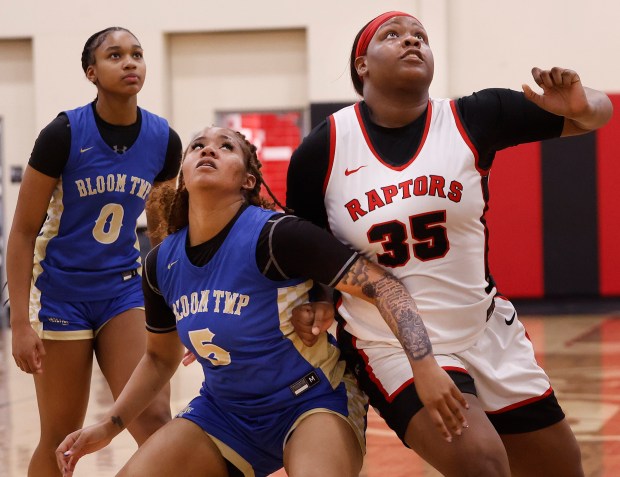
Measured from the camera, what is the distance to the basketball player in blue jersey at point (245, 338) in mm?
2799

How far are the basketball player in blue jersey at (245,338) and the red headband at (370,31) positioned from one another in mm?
491

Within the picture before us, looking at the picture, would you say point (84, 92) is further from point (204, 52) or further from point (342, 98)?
point (342, 98)

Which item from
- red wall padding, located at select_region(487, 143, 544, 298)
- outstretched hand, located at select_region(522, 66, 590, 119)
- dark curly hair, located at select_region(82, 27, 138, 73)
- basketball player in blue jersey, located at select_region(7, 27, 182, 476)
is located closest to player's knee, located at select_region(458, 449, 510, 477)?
outstretched hand, located at select_region(522, 66, 590, 119)

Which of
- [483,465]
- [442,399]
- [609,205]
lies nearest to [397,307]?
[442,399]

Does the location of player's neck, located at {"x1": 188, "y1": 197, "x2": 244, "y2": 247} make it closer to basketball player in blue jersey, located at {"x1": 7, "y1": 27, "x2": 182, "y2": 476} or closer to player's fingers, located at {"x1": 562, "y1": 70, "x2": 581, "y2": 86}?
basketball player in blue jersey, located at {"x1": 7, "y1": 27, "x2": 182, "y2": 476}

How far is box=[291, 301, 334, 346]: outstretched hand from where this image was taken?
2.89 meters

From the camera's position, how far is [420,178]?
284 cm

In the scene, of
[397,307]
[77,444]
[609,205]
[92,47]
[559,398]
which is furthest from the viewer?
[609,205]

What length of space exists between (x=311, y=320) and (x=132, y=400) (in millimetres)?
684

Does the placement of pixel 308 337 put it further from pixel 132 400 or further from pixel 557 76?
pixel 557 76

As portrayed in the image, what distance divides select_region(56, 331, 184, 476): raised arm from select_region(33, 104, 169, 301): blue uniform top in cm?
75

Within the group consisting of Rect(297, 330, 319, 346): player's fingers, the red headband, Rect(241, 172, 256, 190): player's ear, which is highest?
the red headband

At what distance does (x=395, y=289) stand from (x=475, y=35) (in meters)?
9.61

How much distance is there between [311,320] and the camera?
2.89 meters
